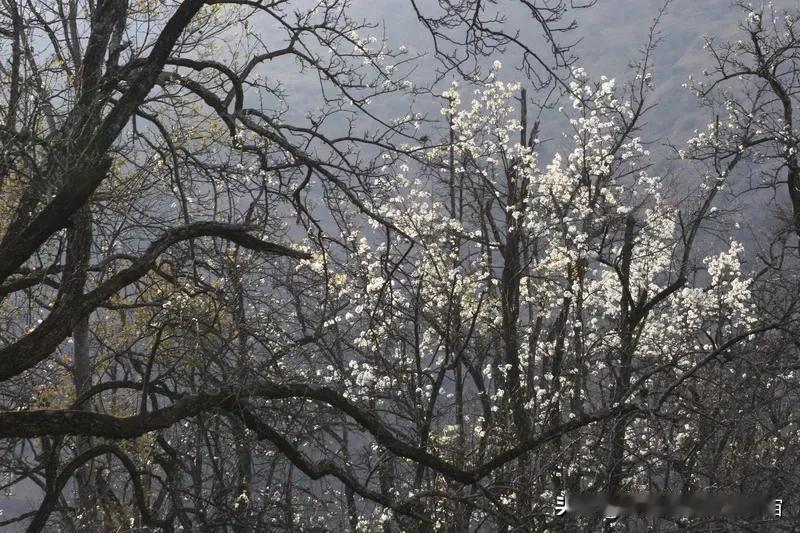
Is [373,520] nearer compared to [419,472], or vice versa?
[419,472]

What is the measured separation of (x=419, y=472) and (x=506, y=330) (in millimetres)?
4780

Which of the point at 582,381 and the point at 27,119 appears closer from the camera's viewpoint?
the point at 27,119

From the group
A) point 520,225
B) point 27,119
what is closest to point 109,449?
point 27,119

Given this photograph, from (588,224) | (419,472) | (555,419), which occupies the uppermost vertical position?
(588,224)

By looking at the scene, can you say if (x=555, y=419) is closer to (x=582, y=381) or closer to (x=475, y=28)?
(x=582, y=381)

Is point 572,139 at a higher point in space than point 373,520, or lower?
higher

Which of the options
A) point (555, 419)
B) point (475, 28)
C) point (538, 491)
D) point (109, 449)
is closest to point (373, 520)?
point (555, 419)

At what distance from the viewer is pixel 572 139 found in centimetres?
2188

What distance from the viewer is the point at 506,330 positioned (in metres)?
14.8

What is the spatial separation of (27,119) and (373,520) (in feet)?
33.4

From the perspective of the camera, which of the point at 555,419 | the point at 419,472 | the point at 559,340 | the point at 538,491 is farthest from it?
the point at 559,340

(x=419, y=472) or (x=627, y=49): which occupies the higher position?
(x=627, y=49)

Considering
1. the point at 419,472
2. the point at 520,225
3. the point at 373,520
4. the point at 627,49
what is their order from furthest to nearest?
the point at 627,49 < the point at 520,225 < the point at 373,520 < the point at 419,472

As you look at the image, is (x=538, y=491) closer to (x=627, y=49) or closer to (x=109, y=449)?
(x=109, y=449)
